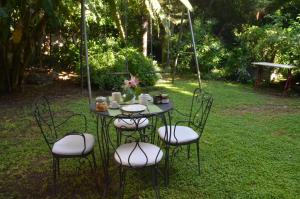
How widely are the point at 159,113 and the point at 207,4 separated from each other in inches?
332

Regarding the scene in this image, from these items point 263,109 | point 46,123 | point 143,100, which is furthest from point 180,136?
point 263,109

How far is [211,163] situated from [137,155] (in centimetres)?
120

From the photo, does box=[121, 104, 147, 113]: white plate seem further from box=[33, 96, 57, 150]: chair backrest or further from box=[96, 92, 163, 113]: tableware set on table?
box=[33, 96, 57, 150]: chair backrest

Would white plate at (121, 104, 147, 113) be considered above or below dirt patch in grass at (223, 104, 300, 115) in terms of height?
above

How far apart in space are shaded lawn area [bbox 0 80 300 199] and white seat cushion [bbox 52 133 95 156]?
0.42 metres

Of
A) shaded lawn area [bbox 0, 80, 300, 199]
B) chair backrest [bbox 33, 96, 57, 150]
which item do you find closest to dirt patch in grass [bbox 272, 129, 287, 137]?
shaded lawn area [bbox 0, 80, 300, 199]

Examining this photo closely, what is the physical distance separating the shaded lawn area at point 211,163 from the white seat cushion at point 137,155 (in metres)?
0.43

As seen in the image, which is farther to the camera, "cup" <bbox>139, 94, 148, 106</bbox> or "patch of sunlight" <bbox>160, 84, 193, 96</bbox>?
Result: "patch of sunlight" <bbox>160, 84, 193, 96</bbox>

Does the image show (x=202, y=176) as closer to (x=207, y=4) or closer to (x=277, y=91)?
(x=277, y=91)

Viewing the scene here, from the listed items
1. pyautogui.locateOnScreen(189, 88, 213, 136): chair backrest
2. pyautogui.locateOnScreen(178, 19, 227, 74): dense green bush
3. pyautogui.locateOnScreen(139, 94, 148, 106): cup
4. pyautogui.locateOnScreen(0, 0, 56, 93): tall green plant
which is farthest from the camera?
pyautogui.locateOnScreen(178, 19, 227, 74): dense green bush

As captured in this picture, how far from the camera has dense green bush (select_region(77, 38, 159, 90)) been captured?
7.42m

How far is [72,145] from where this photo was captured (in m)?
3.02

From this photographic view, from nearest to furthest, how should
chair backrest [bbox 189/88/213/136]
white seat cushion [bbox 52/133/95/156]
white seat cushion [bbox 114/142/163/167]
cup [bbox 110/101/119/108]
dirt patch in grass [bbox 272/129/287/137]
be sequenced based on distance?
white seat cushion [bbox 114/142/163/167] → white seat cushion [bbox 52/133/95/156] → cup [bbox 110/101/119/108] → chair backrest [bbox 189/88/213/136] → dirt patch in grass [bbox 272/129/287/137]

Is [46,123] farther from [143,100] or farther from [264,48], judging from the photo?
[264,48]
